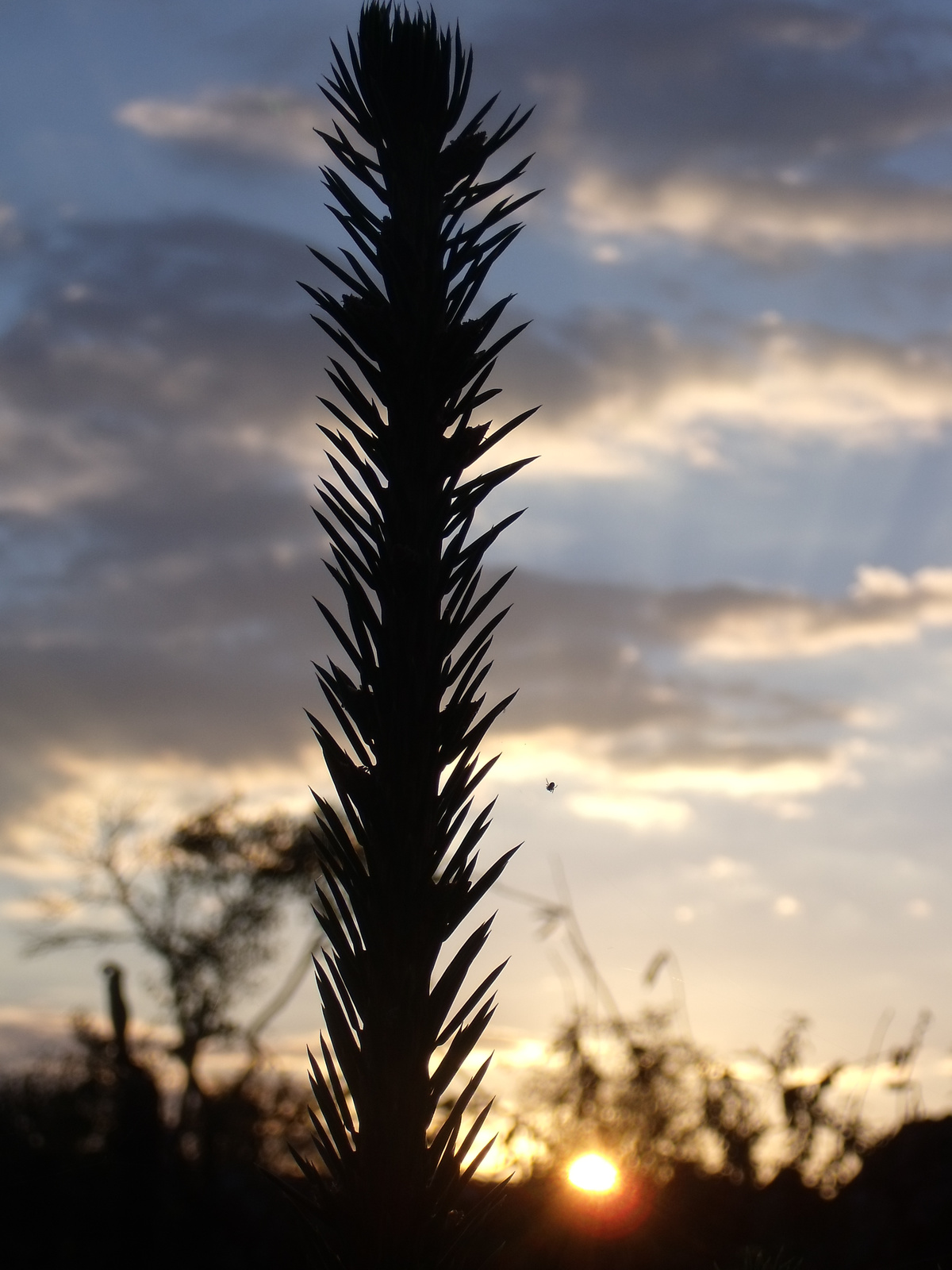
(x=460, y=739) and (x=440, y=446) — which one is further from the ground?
(x=440, y=446)

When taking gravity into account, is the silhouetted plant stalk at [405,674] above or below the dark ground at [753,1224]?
above

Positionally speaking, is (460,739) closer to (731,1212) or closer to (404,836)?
(404,836)

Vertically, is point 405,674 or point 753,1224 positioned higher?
point 405,674

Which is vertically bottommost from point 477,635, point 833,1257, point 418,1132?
point 833,1257

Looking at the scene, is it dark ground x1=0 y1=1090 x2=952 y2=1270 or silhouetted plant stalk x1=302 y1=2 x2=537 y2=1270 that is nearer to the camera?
silhouetted plant stalk x1=302 y1=2 x2=537 y2=1270

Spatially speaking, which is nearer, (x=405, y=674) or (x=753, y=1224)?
(x=405, y=674)

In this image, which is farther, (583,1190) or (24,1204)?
(24,1204)

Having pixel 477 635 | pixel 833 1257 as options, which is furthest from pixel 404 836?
pixel 833 1257

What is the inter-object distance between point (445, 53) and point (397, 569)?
1.37 metres

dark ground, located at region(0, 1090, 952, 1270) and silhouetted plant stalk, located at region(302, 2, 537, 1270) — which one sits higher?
silhouetted plant stalk, located at region(302, 2, 537, 1270)

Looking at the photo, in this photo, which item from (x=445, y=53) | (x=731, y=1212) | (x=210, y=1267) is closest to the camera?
(x=445, y=53)

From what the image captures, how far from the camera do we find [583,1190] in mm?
4105

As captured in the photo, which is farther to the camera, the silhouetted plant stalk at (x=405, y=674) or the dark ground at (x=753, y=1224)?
the dark ground at (x=753, y=1224)

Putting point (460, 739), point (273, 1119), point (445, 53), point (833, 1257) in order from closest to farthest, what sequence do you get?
point (460, 739) < point (445, 53) < point (833, 1257) < point (273, 1119)
